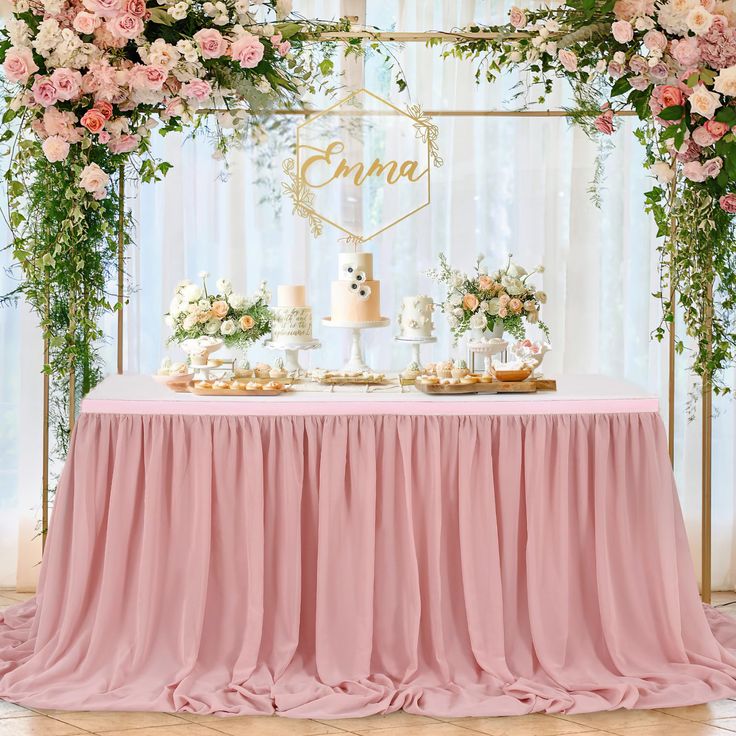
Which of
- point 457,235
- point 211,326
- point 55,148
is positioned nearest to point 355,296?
point 211,326

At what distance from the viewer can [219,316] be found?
3467 mm

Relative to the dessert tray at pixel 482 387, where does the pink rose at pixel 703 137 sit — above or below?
above

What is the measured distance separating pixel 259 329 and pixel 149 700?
4.06 ft

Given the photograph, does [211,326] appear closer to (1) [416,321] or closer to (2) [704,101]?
(1) [416,321]

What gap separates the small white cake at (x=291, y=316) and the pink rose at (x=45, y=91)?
2.98ft

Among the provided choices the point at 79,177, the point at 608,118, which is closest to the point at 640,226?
the point at 608,118

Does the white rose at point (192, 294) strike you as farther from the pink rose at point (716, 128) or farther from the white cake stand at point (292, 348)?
the pink rose at point (716, 128)

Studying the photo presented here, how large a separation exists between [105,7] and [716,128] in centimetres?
183

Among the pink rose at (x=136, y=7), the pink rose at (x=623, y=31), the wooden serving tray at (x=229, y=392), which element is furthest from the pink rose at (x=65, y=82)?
the pink rose at (x=623, y=31)

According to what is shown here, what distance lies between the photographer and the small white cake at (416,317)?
3531 mm

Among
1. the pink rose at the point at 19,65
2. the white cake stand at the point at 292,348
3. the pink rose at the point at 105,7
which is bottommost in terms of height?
the white cake stand at the point at 292,348

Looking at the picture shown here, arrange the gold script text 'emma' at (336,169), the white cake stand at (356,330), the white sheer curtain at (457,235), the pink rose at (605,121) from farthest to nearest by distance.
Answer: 1. the white sheer curtain at (457,235)
2. the gold script text 'emma' at (336,169)
3. the white cake stand at (356,330)
4. the pink rose at (605,121)

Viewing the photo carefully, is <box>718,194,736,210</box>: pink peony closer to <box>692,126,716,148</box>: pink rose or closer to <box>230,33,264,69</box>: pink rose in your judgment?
<box>692,126,716,148</box>: pink rose

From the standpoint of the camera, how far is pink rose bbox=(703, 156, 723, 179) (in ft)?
10.7
